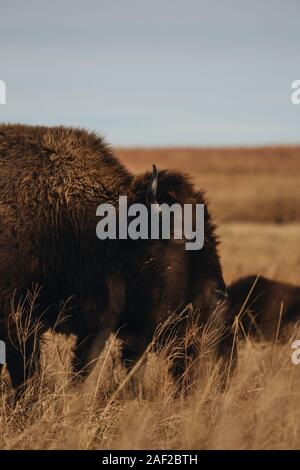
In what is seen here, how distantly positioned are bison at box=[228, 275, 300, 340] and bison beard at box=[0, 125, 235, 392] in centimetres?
139

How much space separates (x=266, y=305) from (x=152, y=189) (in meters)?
2.30

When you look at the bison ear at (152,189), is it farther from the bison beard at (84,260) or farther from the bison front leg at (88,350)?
the bison front leg at (88,350)

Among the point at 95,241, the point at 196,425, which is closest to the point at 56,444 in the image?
the point at 196,425

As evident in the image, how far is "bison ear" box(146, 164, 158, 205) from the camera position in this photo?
5.57 m

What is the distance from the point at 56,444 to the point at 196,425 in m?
0.81

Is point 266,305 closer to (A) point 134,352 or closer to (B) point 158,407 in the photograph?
(A) point 134,352

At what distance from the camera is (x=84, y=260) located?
5.67 m

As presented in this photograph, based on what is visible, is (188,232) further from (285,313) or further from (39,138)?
(285,313)

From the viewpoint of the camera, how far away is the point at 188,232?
226 inches

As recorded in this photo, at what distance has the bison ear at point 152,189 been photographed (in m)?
5.57

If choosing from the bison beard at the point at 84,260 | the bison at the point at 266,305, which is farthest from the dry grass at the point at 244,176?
the bison beard at the point at 84,260

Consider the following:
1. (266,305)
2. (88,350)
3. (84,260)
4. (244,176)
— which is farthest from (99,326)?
(244,176)

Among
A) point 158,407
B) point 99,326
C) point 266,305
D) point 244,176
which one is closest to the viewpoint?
point 158,407

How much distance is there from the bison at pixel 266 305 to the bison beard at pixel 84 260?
1389mm
